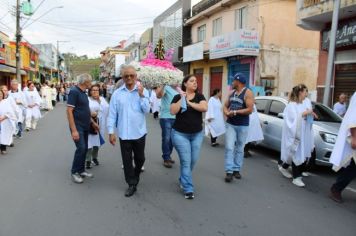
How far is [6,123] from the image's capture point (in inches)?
340

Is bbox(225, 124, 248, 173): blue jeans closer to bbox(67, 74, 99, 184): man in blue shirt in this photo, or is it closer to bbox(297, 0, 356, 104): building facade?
bbox(67, 74, 99, 184): man in blue shirt

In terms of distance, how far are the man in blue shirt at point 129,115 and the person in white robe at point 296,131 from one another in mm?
2552

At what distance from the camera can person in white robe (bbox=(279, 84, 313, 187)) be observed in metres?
6.09

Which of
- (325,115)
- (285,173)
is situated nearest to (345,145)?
(285,173)

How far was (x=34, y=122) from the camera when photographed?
43.9 feet

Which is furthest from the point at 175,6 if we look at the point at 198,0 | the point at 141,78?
the point at 141,78

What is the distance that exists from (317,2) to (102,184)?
33.3 feet

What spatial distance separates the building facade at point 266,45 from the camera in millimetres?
18750

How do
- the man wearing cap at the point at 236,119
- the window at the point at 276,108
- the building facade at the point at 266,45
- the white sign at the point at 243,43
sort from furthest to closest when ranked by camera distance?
1. the building facade at the point at 266,45
2. the white sign at the point at 243,43
3. the window at the point at 276,108
4. the man wearing cap at the point at 236,119

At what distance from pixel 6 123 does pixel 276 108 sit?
6374 millimetres

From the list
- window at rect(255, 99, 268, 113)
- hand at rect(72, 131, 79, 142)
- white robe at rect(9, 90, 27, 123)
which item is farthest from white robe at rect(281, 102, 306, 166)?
white robe at rect(9, 90, 27, 123)

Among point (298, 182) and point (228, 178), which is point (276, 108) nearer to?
point (298, 182)

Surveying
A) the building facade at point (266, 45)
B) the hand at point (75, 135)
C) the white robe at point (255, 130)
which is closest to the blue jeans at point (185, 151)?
the hand at point (75, 135)

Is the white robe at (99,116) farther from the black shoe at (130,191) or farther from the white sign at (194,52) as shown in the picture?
the white sign at (194,52)
